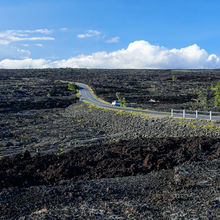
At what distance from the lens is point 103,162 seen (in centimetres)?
1853

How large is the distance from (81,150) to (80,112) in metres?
29.1

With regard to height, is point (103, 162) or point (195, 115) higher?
point (195, 115)

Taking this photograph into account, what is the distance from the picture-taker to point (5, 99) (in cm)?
7462

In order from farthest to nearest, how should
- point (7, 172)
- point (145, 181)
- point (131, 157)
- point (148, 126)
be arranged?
point (148, 126) → point (131, 157) → point (7, 172) → point (145, 181)

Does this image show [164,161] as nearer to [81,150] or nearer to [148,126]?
[81,150]

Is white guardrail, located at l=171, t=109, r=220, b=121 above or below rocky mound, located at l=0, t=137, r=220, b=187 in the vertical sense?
above

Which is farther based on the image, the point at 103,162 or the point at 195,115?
the point at 195,115

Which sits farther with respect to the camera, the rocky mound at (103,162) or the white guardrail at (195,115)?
the white guardrail at (195,115)

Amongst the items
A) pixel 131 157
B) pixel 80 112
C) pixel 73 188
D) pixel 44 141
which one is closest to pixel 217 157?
pixel 131 157

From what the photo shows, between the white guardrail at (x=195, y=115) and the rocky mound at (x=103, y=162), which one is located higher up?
the white guardrail at (x=195, y=115)

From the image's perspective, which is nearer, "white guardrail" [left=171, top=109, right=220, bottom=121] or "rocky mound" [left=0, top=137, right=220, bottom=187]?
"rocky mound" [left=0, top=137, right=220, bottom=187]

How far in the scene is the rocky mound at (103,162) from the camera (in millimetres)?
16016

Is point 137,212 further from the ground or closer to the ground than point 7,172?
further from the ground

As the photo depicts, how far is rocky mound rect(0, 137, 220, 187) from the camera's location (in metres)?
16.0
